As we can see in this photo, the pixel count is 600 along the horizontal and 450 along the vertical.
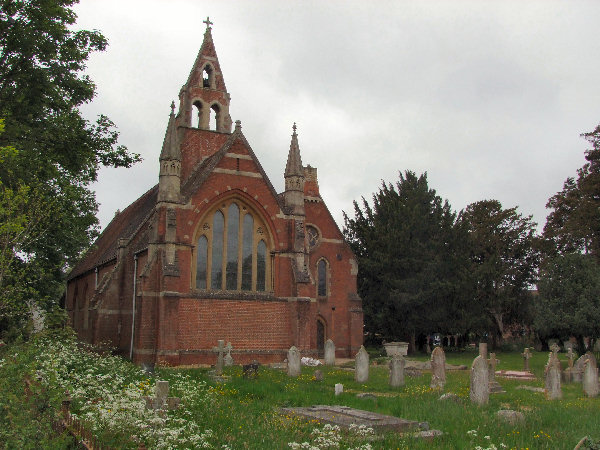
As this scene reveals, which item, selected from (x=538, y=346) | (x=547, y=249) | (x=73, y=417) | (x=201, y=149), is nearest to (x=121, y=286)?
(x=201, y=149)

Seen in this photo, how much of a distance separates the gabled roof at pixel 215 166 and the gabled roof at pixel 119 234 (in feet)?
10.8

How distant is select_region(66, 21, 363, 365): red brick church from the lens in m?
27.0

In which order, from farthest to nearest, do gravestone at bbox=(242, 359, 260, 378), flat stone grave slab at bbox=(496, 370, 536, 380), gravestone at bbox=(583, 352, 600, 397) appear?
1. flat stone grave slab at bbox=(496, 370, 536, 380)
2. gravestone at bbox=(242, 359, 260, 378)
3. gravestone at bbox=(583, 352, 600, 397)

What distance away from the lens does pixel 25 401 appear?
784cm

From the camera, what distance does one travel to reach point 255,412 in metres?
12.5

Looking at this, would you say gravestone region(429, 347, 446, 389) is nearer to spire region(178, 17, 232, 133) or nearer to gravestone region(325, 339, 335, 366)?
gravestone region(325, 339, 335, 366)

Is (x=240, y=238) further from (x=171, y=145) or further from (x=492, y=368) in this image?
(x=492, y=368)

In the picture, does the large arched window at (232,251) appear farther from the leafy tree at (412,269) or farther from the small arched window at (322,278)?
the leafy tree at (412,269)

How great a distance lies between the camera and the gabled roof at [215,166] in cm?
2864

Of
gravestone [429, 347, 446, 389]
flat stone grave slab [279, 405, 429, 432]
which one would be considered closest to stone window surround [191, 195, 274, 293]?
gravestone [429, 347, 446, 389]

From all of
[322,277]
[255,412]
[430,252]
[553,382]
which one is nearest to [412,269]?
[430,252]

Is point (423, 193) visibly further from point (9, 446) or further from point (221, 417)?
point (9, 446)

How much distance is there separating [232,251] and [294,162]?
5.91m

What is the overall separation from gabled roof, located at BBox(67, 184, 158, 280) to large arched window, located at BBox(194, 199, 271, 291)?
4.78 m
